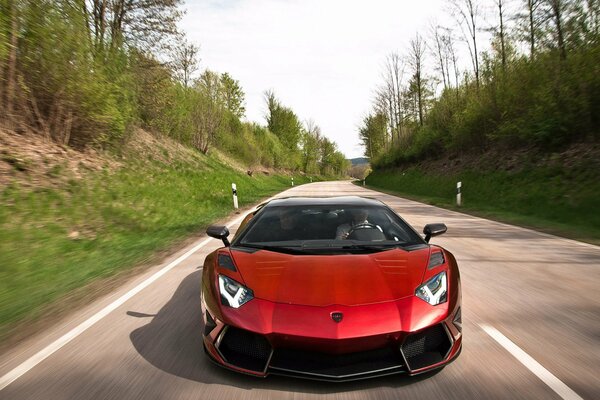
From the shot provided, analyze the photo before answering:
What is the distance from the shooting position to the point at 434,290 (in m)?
2.50

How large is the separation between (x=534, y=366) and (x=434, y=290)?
32.8 inches

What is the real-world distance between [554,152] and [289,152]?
2077 inches

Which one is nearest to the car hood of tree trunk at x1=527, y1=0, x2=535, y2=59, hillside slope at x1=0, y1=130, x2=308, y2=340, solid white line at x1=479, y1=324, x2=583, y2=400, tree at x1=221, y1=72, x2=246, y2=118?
solid white line at x1=479, y1=324, x2=583, y2=400

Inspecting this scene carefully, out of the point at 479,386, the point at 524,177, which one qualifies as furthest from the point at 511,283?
the point at 524,177

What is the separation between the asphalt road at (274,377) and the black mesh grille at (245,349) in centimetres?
16

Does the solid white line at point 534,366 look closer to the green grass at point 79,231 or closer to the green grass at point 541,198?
the green grass at point 79,231

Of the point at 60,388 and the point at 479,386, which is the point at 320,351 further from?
the point at 60,388

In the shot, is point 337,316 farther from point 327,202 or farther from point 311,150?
point 311,150

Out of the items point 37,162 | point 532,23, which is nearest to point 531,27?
point 532,23

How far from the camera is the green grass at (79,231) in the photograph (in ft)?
16.2

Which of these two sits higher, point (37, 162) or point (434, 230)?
point (37, 162)

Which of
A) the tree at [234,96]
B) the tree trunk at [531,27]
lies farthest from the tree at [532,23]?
the tree at [234,96]

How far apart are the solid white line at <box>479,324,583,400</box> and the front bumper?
593mm

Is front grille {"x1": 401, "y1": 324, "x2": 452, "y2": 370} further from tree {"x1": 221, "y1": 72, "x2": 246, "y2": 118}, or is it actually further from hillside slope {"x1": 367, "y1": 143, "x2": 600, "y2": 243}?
tree {"x1": 221, "y1": 72, "x2": 246, "y2": 118}
